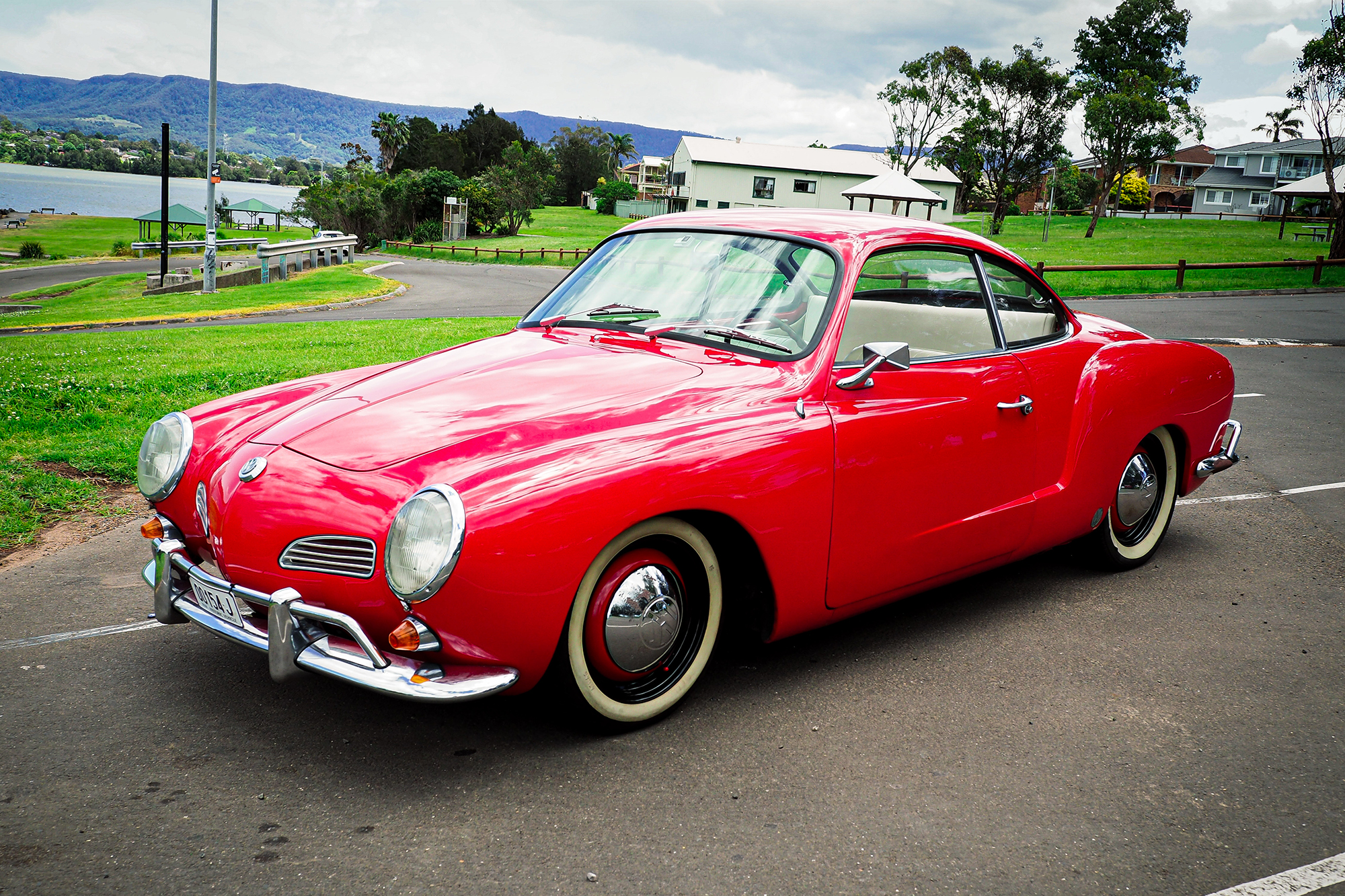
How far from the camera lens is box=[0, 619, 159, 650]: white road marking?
3.66m

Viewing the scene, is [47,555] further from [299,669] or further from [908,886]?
[908,886]

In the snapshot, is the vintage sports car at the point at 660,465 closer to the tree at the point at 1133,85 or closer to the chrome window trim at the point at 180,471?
the chrome window trim at the point at 180,471

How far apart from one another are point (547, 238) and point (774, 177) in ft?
65.6

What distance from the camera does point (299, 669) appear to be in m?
2.65

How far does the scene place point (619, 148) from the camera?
121938 millimetres

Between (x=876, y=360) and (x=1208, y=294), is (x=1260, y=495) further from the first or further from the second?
(x=1208, y=294)

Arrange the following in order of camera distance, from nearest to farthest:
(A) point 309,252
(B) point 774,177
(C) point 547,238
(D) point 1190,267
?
(D) point 1190,267 → (A) point 309,252 → (C) point 547,238 → (B) point 774,177

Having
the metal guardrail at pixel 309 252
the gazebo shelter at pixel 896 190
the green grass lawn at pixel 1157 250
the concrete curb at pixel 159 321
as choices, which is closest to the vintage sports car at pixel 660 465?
the concrete curb at pixel 159 321

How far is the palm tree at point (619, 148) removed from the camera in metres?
117

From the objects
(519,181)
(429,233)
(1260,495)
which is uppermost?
(519,181)

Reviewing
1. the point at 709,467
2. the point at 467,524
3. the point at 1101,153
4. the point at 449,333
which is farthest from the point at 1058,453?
the point at 1101,153

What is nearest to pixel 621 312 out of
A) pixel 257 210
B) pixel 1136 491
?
pixel 1136 491

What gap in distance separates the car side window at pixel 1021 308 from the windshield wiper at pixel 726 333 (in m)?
1.22

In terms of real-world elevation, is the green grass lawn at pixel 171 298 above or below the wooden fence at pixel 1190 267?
below
